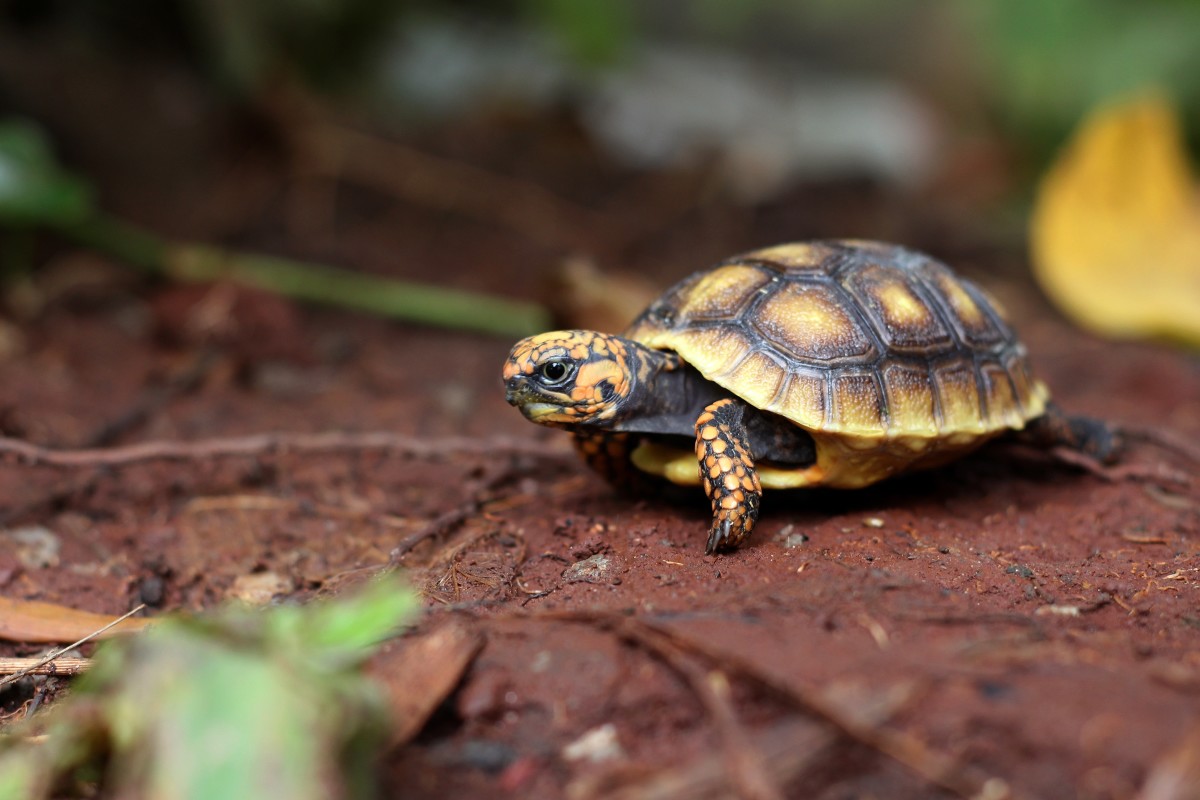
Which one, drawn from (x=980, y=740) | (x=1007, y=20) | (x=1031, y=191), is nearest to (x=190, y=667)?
(x=980, y=740)

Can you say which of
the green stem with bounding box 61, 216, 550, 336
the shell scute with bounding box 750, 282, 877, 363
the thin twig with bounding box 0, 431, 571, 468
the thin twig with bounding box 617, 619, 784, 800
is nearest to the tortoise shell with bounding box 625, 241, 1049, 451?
the shell scute with bounding box 750, 282, 877, 363

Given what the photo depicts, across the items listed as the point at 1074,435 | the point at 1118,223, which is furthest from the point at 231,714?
the point at 1118,223

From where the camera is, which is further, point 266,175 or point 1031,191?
point 1031,191

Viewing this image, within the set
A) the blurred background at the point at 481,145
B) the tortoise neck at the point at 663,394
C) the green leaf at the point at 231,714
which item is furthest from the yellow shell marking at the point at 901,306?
the green leaf at the point at 231,714

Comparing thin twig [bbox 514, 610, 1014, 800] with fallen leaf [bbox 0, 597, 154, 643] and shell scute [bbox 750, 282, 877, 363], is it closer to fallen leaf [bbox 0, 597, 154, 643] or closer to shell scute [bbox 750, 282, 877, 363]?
shell scute [bbox 750, 282, 877, 363]

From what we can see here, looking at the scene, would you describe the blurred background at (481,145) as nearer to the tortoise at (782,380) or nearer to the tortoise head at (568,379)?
the tortoise at (782,380)

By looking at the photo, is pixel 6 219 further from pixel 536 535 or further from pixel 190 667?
pixel 190 667

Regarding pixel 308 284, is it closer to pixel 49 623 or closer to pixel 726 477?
pixel 49 623
